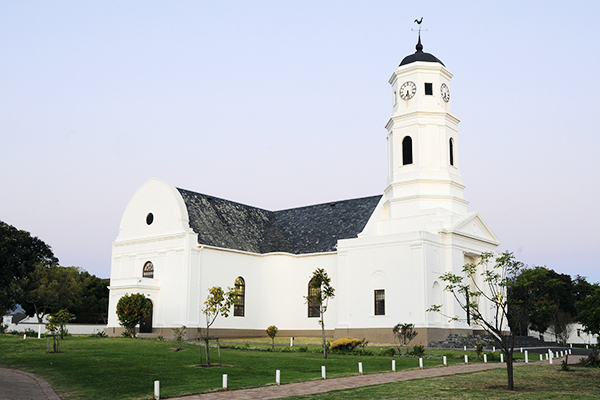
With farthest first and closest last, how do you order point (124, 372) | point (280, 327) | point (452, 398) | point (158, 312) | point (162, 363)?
point (280, 327)
point (158, 312)
point (162, 363)
point (124, 372)
point (452, 398)

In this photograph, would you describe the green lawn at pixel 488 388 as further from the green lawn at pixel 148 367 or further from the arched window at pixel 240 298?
the arched window at pixel 240 298

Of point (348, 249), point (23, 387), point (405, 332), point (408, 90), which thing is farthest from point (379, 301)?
point (23, 387)

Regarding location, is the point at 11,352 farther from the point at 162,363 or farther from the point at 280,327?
the point at 280,327

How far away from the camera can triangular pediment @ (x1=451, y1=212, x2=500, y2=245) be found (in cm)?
3989

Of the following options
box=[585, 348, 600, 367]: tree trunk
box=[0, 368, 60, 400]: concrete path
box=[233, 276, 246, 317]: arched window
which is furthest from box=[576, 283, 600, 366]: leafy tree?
box=[233, 276, 246, 317]: arched window

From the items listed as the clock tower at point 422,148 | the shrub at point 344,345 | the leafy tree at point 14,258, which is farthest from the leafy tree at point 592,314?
the leafy tree at point 14,258

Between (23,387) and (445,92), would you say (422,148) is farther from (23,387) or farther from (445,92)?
(23,387)

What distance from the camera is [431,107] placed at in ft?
137

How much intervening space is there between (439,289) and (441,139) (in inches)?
417

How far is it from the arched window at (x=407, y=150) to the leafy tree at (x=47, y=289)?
36.8 meters

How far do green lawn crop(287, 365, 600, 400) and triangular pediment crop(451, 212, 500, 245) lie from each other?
18307 mm

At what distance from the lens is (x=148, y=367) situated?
69.7ft

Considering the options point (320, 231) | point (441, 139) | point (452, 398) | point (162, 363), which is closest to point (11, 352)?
point (162, 363)

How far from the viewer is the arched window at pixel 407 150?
41.9 metres
